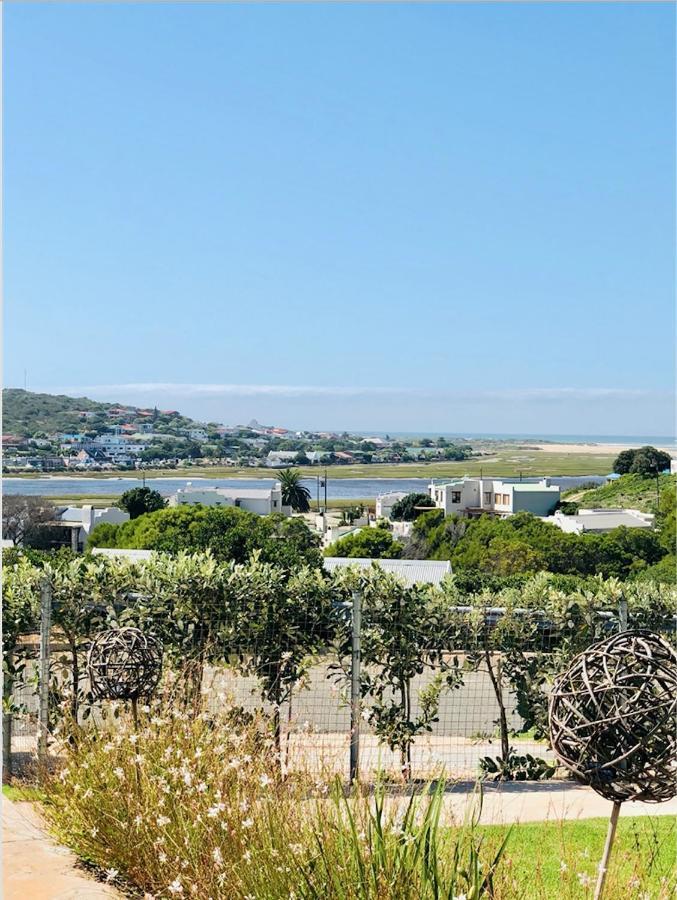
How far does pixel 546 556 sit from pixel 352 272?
58.3ft

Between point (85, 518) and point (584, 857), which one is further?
point (85, 518)

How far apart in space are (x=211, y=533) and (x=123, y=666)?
38.2m

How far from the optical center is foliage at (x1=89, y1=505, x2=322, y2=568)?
39.1 metres

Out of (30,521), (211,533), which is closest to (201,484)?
(30,521)

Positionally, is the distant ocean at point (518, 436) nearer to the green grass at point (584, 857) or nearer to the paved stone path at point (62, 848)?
the paved stone path at point (62, 848)

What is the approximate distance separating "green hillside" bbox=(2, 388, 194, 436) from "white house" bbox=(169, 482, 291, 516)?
752 centimetres

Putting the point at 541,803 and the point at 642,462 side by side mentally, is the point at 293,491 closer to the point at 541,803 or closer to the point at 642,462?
the point at 642,462

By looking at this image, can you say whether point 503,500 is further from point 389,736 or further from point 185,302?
point 389,736

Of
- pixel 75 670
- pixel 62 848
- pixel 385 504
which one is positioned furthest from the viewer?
pixel 385 504

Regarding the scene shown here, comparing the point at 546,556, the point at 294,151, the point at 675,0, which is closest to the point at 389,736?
the point at 675,0

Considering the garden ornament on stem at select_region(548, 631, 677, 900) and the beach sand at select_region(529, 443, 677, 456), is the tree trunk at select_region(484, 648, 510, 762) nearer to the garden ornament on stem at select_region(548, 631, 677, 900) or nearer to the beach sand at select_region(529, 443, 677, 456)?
the garden ornament on stem at select_region(548, 631, 677, 900)

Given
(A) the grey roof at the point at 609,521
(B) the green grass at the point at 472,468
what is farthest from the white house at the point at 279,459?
(A) the grey roof at the point at 609,521

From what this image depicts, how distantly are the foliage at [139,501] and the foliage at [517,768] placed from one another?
5176 cm

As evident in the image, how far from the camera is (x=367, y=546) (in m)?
46.4
